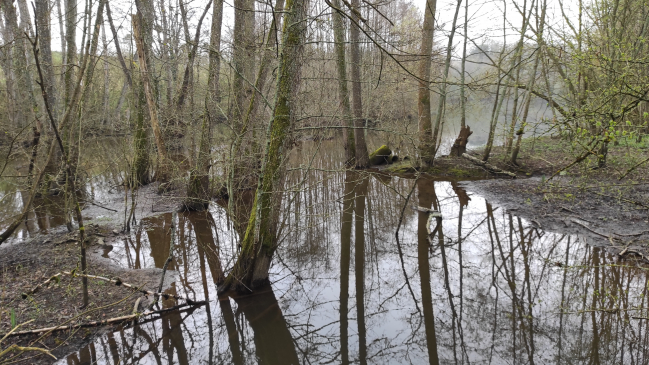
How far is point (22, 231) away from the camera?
27.1 ft

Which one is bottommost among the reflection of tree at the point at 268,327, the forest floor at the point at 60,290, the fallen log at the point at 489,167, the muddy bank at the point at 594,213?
the reflection of tree at the point at 268,327

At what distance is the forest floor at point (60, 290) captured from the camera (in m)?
4.19

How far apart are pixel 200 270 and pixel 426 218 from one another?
497 cm

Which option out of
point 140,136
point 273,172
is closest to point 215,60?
point 140,136

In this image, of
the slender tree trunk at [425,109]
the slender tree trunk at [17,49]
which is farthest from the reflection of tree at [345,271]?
the slender tree trunk at [17,49]

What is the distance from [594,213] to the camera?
7949mm

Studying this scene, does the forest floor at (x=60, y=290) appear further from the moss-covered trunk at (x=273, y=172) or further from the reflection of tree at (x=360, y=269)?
the reflection of tree at (x=360, y=269)

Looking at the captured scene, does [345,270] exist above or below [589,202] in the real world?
→ below

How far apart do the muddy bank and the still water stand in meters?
0.35

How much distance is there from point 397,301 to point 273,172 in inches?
96.1

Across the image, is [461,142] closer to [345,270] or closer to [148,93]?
[345,270]

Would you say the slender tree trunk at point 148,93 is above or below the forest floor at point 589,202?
above

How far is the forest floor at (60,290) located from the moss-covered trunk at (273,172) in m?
1.37

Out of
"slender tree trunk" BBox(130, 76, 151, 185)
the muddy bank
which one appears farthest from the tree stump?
"slender tree trunk" BBox(130, 76, 151, 185)
